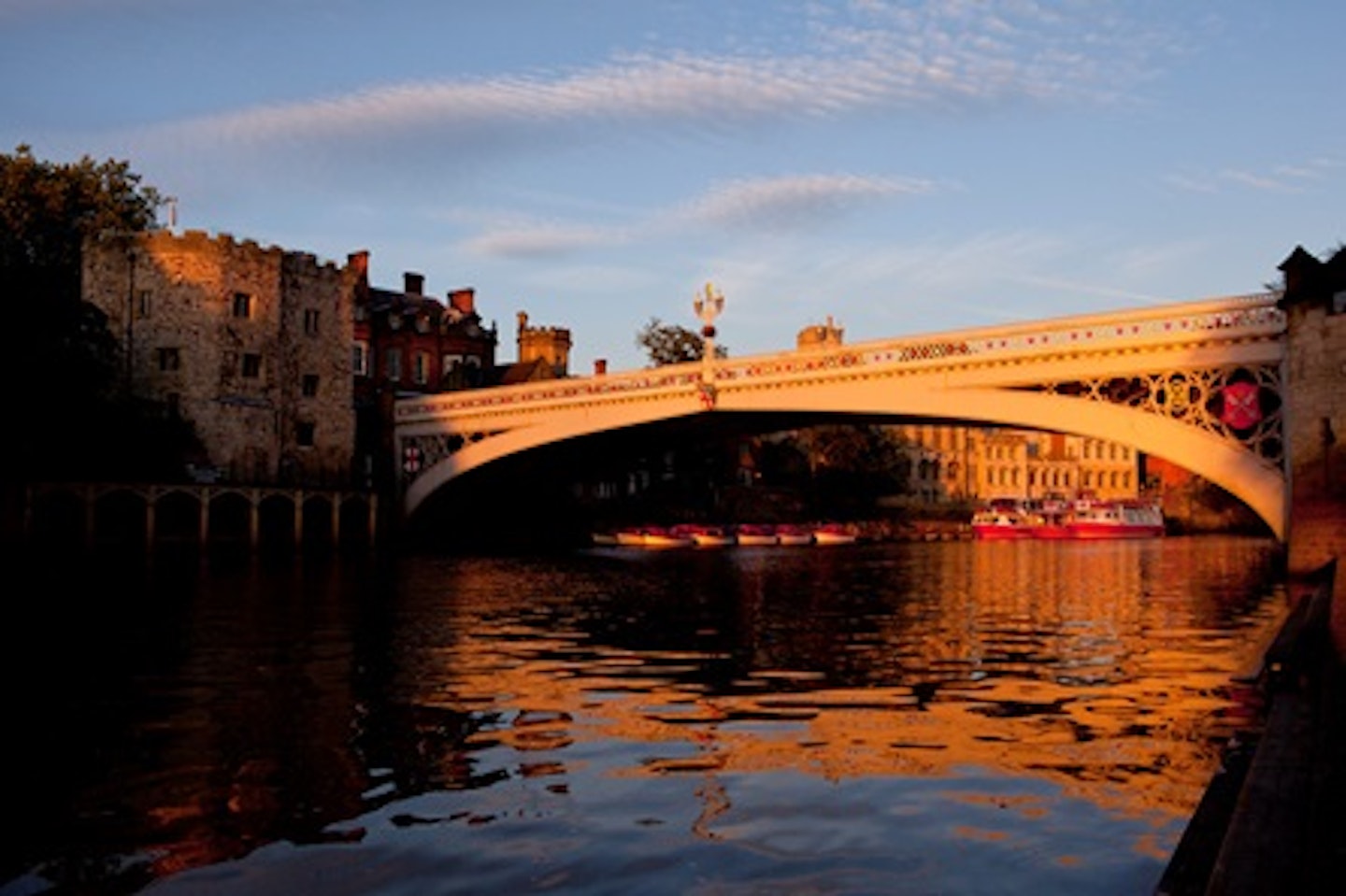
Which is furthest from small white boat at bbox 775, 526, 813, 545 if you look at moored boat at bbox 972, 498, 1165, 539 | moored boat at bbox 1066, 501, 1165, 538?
moored boat at bbox 1066, 501, 1165, 538

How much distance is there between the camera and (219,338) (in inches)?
2052

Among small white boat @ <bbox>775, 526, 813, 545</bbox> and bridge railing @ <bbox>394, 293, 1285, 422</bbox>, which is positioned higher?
bridge railing @ <bbox>394, 293, 1285, 422</bbox>

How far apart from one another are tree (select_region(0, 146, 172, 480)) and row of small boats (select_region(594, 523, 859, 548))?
2893 cm

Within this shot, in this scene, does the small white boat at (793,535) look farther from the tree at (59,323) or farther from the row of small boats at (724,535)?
A: the tree at (59,323)

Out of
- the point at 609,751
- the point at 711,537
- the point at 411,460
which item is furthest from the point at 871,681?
the point at 711,537

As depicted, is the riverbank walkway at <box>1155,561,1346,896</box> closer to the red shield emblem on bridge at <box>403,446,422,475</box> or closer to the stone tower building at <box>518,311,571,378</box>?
the red shield emblem on bridge at <box>403,446,422,475</box>

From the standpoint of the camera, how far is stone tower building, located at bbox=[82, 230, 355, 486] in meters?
51.7

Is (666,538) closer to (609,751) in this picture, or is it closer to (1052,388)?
(1052,388)

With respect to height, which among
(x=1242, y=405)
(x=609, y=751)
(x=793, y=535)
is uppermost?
(x=1242, y=405)

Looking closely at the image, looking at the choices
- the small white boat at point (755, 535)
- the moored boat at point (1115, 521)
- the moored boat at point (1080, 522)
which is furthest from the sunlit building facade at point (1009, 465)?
the small white boat at point (755, 535)

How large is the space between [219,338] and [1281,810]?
2038 inches

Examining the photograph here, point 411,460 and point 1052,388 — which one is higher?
point 1052,388

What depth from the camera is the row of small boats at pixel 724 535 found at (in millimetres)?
70375

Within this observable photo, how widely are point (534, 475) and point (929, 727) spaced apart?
169 feet
